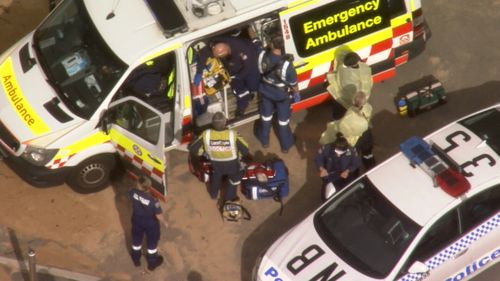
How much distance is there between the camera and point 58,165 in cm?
1148

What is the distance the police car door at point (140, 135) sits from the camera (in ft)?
36.7

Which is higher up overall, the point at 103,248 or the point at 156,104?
the point at 156,104

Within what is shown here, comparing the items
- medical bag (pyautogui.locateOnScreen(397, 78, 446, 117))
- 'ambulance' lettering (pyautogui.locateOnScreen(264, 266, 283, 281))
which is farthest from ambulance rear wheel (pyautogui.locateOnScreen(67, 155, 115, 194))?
medical bag (pyautogui.locateOnScreen(397, 78, 446, 117))

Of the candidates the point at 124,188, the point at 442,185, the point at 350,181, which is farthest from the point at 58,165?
the point at 442,185

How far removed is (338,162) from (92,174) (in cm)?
313

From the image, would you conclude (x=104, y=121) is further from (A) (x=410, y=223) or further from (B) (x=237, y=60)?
(A) (x=410, y=223)

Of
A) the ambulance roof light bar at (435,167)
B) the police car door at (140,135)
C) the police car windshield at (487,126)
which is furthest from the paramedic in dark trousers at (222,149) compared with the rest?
the police car windshield at (487,126)

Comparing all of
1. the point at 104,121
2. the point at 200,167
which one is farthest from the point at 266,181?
the point at 104,121

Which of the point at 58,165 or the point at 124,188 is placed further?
the point at 124,188

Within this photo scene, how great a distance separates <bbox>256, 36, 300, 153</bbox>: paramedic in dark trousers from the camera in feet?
37.9

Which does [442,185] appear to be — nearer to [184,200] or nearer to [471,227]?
[471,227]

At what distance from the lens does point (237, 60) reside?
1177 cm

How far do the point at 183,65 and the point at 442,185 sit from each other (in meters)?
3.38

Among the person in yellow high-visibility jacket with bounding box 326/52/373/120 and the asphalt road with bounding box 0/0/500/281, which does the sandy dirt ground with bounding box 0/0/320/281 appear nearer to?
the asphalt road with bounding box 0/0/500/281
